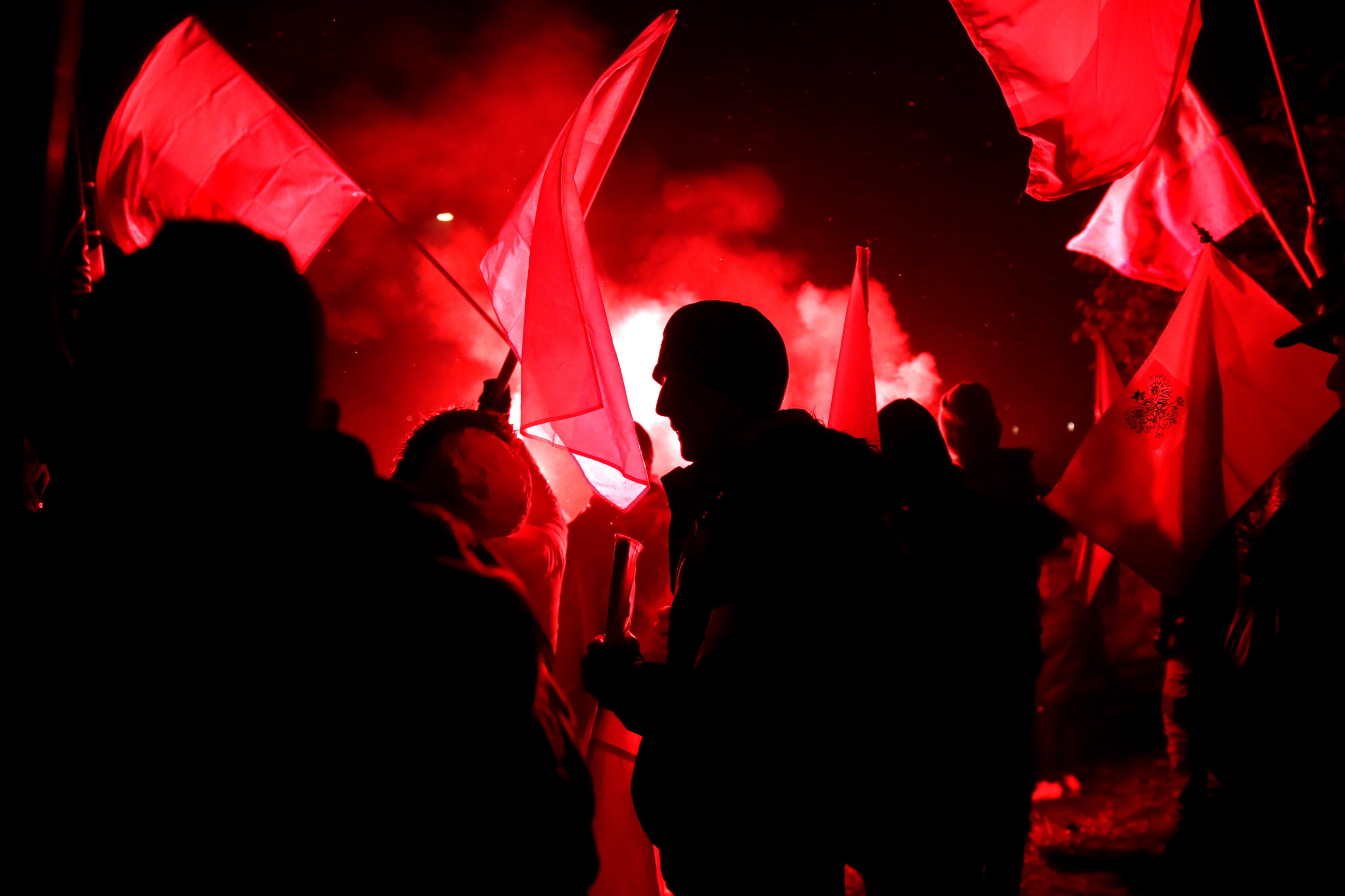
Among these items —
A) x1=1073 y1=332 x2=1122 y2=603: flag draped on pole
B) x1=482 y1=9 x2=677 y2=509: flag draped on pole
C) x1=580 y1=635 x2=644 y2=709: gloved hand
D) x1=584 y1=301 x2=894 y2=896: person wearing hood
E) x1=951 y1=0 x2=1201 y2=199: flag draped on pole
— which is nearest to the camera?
x1=584 y1=301 x2=894 y2=896: person wearing hood

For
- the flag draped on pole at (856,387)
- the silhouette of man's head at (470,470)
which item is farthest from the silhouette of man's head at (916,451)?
the silhouette of man's head at (470,470)

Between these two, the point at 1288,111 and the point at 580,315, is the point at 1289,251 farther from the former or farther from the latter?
the point at 580,315

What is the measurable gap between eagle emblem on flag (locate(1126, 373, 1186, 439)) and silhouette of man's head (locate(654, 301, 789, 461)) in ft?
8.76

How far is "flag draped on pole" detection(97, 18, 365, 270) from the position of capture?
3336mm

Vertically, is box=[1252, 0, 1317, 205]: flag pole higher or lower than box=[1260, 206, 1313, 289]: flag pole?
higher

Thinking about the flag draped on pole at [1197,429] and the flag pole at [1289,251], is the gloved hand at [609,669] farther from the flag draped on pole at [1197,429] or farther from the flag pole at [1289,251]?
the flag pole at [1289,251]

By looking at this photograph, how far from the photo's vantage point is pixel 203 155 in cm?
342

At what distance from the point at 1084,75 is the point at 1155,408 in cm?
160

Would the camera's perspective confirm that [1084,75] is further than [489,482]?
Yes

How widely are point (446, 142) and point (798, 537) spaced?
8.16 metres

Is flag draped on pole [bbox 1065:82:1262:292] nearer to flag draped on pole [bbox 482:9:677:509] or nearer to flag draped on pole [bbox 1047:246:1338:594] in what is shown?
flag draped on pole [bbox 1047:246:1338:594]

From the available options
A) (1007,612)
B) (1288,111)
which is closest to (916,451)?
(1007,612)

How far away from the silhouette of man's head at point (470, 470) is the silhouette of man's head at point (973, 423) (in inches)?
86.8

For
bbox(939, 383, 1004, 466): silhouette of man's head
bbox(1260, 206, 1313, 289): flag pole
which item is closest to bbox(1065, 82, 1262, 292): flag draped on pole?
bbox(1260, 206, 1313, 289): flag pole
